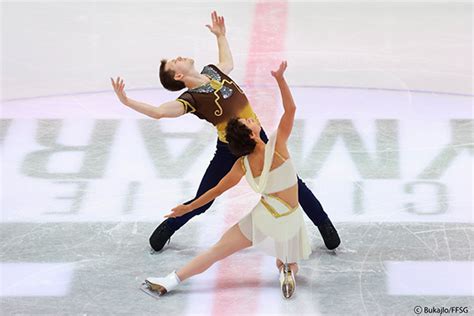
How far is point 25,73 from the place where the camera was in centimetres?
867

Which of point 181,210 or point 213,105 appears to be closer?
point 181,210

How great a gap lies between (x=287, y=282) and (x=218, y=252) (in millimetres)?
417

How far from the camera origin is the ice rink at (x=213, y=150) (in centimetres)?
586

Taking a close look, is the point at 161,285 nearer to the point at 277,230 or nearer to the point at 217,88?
the point at 277,230

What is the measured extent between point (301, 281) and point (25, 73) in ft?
12.4

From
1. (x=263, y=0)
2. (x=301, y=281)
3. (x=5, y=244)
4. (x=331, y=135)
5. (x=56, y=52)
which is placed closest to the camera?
(x=301, y=281)

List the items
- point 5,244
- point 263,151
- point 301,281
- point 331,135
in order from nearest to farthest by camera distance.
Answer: point 263,151 < point 301,281 < point 5,244 < point 331,135

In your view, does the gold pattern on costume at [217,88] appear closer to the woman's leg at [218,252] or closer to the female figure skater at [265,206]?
the female figure skater at [265,206]

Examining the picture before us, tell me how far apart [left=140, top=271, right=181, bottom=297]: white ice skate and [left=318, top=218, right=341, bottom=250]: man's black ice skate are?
3.06 feet

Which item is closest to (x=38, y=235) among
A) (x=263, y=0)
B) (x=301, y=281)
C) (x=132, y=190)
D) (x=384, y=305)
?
(x=132, y=190)

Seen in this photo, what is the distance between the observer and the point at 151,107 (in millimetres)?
5637

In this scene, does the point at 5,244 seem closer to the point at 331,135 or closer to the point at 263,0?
the point at 331,135

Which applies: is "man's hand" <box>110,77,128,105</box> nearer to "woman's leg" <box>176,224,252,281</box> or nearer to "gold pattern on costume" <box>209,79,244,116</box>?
"gold pattern on costume" <box>209,79,244,116</box>

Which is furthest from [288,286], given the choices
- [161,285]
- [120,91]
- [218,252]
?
[120,91]
